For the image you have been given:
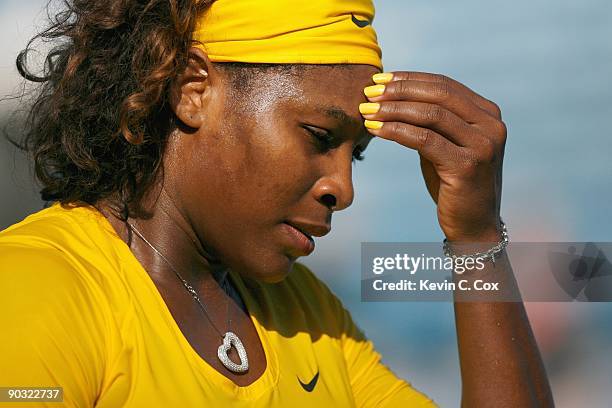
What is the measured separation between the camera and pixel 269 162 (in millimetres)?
2133

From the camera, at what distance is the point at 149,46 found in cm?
216

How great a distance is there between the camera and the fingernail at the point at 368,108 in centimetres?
214

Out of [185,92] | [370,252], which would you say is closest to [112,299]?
[185,92]

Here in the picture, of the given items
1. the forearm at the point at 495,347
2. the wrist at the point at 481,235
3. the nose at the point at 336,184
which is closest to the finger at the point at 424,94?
the nose at the point at 336,184

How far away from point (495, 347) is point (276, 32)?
924mm

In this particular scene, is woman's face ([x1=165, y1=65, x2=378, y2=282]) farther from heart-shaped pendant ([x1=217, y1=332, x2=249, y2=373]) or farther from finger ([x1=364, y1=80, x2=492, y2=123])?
heart-shaped pendant ([x1=217, y1=332, x2=249, y2=373])

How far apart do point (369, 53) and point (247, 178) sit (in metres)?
0.40

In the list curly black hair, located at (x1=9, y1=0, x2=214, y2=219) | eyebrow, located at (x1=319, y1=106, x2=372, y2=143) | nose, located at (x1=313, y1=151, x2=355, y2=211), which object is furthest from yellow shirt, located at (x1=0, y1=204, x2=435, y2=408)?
eyebrow, located at (x1=319, y1=106, x2=372, y2=143)

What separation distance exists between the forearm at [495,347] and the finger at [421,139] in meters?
0.31

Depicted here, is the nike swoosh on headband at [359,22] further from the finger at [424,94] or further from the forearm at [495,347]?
the forearm at [495,347]

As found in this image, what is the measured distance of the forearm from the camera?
93.3 inches

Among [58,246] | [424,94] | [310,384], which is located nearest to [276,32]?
[424,94]

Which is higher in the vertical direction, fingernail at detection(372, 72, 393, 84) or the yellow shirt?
fingernail at detection(372, 72, 393, 84)

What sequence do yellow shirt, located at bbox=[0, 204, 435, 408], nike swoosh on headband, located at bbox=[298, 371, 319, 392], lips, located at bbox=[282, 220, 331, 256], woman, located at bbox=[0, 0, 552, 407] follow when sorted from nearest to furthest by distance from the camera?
yellow shirt, located at bbox=[0, 204, 435, 408] < woman, located at bbox=[0, 0, 552, 407] < lips, located at bbox=[282, 220, 331, 256] < nike swoosh on headband, located at bbox=[298, 371, 319, 392]
